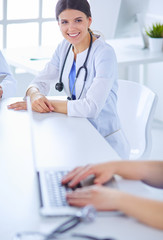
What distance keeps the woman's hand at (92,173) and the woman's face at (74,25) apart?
90 cm

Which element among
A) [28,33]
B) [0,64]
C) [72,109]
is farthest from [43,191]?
[28,33]

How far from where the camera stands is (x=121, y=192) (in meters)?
1.18

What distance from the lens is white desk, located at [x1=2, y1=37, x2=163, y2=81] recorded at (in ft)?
10.3

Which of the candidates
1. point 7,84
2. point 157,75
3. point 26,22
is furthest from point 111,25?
point 7,84

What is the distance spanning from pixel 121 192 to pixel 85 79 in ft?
3.15

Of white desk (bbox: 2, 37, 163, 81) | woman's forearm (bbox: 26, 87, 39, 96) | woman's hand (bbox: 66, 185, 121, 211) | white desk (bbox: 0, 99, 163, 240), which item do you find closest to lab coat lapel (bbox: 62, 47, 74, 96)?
woman's forearm (bbox: 26, 87, 39, 96)

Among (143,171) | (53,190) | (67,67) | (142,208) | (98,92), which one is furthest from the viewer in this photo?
(67,67)

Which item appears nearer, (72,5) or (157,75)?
(72,5)

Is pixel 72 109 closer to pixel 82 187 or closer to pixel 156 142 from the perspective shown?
pixel 82 187

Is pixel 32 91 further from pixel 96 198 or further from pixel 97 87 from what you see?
pixel 96 198

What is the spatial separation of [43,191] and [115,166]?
22cm

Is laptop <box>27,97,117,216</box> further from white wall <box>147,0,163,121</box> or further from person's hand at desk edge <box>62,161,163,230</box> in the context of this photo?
white wall <box>147,0,163,121</box>

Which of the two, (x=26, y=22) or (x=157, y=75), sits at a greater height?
(x=26, y=22)

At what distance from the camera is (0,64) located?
2447mm
